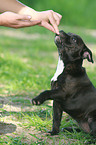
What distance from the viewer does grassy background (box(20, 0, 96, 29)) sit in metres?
17.7

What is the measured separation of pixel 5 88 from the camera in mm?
5266

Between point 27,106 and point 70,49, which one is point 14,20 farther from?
point 27,106

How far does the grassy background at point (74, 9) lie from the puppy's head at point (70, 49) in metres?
14.5

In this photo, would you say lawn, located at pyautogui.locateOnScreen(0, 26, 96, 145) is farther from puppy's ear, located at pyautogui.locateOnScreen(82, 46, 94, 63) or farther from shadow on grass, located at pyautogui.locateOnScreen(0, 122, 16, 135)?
puppy's ear, located at pyautogui.locateOnScreen(82, 46, 94, 63)

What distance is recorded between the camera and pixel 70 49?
3523 millimetres

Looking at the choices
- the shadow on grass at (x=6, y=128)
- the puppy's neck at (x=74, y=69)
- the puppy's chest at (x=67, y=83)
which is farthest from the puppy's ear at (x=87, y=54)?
the shadow on grass at (x=6, y=128)

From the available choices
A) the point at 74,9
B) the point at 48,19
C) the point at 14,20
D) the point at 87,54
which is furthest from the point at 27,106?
the point at 74,9

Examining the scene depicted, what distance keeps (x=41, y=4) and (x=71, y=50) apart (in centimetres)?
1495

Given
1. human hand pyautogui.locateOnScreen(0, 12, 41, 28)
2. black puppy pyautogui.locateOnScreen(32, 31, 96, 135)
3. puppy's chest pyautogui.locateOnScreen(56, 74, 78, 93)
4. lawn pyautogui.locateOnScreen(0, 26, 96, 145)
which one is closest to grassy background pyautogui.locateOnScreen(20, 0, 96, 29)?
lawn pyautogui.locateOnScreen(0, 26, 96, 145)

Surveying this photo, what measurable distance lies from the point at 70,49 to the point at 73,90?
0.56 metres

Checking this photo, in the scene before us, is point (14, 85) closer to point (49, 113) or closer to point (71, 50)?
point (49, 113)

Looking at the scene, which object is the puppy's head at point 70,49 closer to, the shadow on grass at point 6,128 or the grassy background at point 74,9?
the shadow on grass at point 6,128

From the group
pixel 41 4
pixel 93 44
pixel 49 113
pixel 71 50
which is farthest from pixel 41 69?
pixel 41 4

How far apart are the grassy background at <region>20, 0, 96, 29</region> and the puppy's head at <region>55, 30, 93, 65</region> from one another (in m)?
14.5
